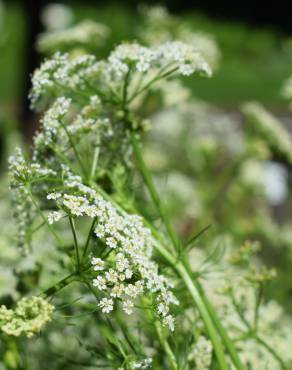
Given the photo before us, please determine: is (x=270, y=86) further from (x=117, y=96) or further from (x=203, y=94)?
(x=117, y=96)

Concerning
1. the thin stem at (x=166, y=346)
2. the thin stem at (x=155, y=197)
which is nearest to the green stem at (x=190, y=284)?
the thin stem at (x=155, y=197)

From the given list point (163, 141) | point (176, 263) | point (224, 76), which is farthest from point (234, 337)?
point (224, 76)

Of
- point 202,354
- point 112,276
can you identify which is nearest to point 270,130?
point 202,354

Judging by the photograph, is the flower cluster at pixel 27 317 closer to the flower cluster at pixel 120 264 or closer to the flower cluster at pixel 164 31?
the flower cluster at pixel 120 264

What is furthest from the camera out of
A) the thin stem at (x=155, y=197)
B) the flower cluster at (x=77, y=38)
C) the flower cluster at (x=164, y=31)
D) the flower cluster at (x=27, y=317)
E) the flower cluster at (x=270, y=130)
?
the flower cluster at (x=164, y=31)

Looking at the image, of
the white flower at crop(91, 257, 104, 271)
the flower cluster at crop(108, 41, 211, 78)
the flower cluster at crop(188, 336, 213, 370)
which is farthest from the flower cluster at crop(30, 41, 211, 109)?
the flower cluster at crop(188, 336, 213, 370)

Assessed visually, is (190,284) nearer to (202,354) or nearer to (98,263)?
(202,354)

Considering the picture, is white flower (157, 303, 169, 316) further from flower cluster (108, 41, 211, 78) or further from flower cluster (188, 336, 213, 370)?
flower cluster (108, 41, 211, 78)

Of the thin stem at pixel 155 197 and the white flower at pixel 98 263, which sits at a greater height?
the thin stem at pixel 155 197
